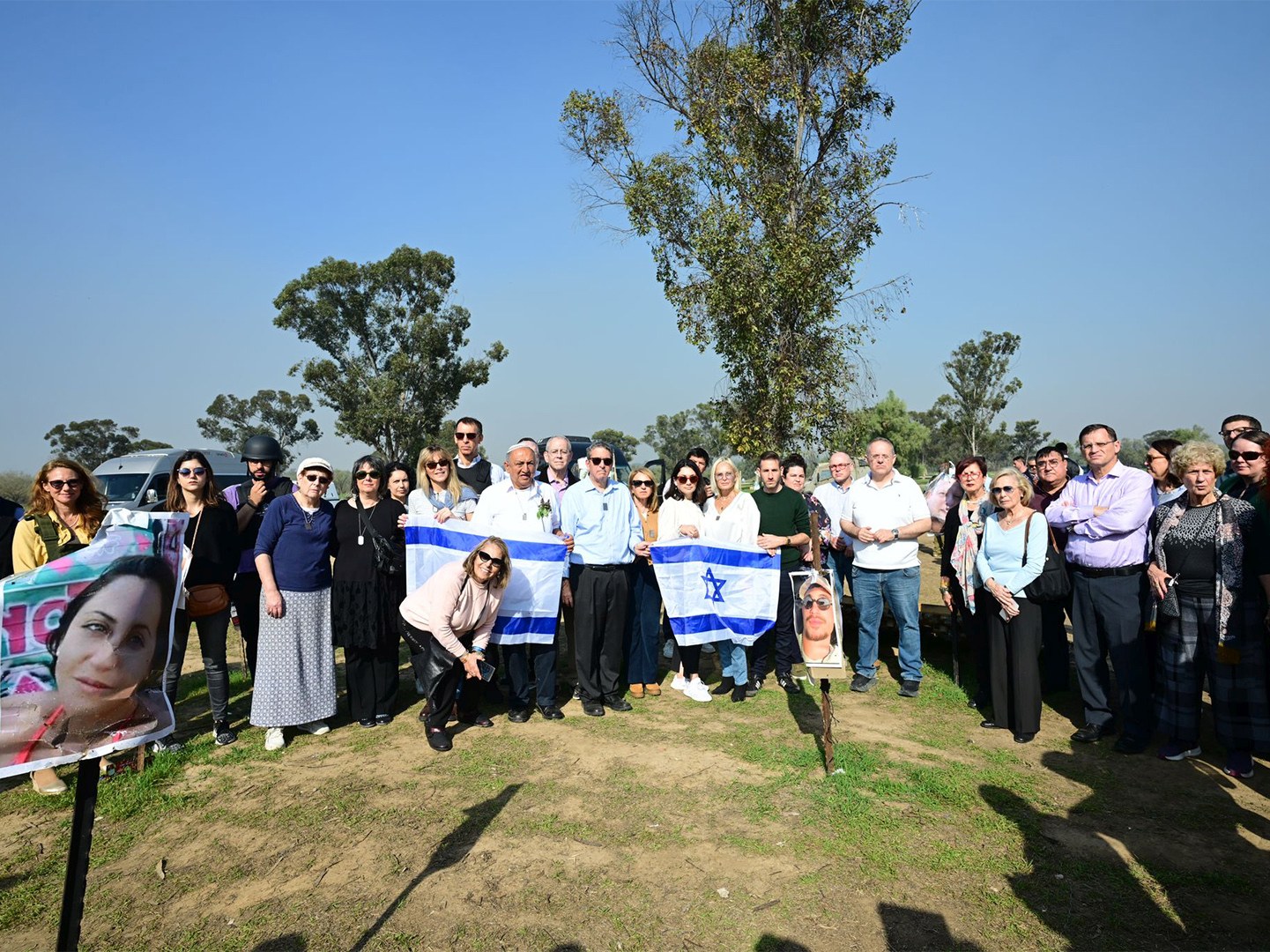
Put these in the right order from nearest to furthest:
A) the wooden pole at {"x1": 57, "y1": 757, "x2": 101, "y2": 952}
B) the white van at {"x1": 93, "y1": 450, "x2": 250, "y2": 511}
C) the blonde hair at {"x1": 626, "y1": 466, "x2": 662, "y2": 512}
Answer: the wooden pole at {"x1": 57, "y1": 757, "x2": 101, "y2": 952} → the blonde hair at {"x1": 626, "y1": 466, "x2": 662, "y2": 512} → the white van at {"x1": 93, "y1": 450, "x2": 250, "y2": 511}

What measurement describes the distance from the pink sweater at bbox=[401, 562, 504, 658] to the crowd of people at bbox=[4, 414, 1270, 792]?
0.06ft

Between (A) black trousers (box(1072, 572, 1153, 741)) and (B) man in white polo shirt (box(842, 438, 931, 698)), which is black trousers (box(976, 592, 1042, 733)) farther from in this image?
(B) man in white polo shirt (box(842, 438, 931, 698))

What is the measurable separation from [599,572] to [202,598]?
2979 mm

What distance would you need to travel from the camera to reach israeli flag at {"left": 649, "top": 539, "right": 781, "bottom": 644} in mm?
6570

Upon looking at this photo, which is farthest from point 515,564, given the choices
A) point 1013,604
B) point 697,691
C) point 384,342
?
point 384,342

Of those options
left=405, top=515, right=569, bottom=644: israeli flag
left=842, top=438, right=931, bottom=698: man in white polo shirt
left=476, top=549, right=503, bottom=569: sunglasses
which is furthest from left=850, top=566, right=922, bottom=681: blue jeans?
left=476, top=549, right=503, bottom=569: sunglasses

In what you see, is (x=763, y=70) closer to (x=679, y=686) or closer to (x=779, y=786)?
(x=679, y=686)

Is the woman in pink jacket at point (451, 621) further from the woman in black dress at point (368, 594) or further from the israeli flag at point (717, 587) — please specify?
the israeli flag at point (717, 587)

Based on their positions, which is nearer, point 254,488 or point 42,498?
point 42,498

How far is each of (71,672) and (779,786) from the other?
3.81 meters

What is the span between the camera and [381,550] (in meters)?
6.05

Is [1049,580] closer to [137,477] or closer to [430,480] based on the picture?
[430,480]

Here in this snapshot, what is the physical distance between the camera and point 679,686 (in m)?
6.94

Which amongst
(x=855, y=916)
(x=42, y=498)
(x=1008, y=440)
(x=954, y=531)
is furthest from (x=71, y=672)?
(x=1008, y=440)
